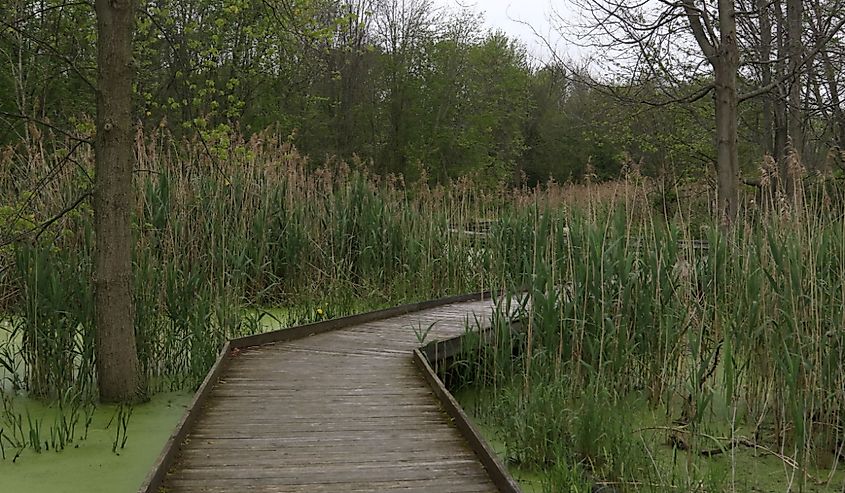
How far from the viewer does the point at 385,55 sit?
769 inches

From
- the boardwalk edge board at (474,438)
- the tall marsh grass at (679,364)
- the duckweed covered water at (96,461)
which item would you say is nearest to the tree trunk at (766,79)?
the tall marsh grass at (679,364)

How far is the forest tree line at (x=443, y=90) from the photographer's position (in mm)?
7398

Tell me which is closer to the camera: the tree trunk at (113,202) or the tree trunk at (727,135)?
the tree trunk at (113,202)

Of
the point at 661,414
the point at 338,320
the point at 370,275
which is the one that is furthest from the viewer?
the point at 370,275

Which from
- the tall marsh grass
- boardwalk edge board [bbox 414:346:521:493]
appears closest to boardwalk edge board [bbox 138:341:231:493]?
boardwalk edge board [bbox 414:346:521:493]

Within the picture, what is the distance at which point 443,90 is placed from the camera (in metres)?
20.8

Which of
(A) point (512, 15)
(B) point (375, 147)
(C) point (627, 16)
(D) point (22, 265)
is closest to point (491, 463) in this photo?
(D) point (22, 265)

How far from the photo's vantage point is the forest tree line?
740cm

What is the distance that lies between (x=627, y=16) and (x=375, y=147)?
13.7 metres

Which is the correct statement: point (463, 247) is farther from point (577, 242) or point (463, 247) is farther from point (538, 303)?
point (538, 303)

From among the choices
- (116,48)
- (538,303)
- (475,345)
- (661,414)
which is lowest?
(661,414)

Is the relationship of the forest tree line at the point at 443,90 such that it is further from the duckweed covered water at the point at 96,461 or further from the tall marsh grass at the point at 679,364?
the tall marsh grass at the point at 679,364

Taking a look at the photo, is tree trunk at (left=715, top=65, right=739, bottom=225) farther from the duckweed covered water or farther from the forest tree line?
the duckweed covered water

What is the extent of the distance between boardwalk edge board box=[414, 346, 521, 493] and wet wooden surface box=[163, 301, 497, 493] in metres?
0.03
